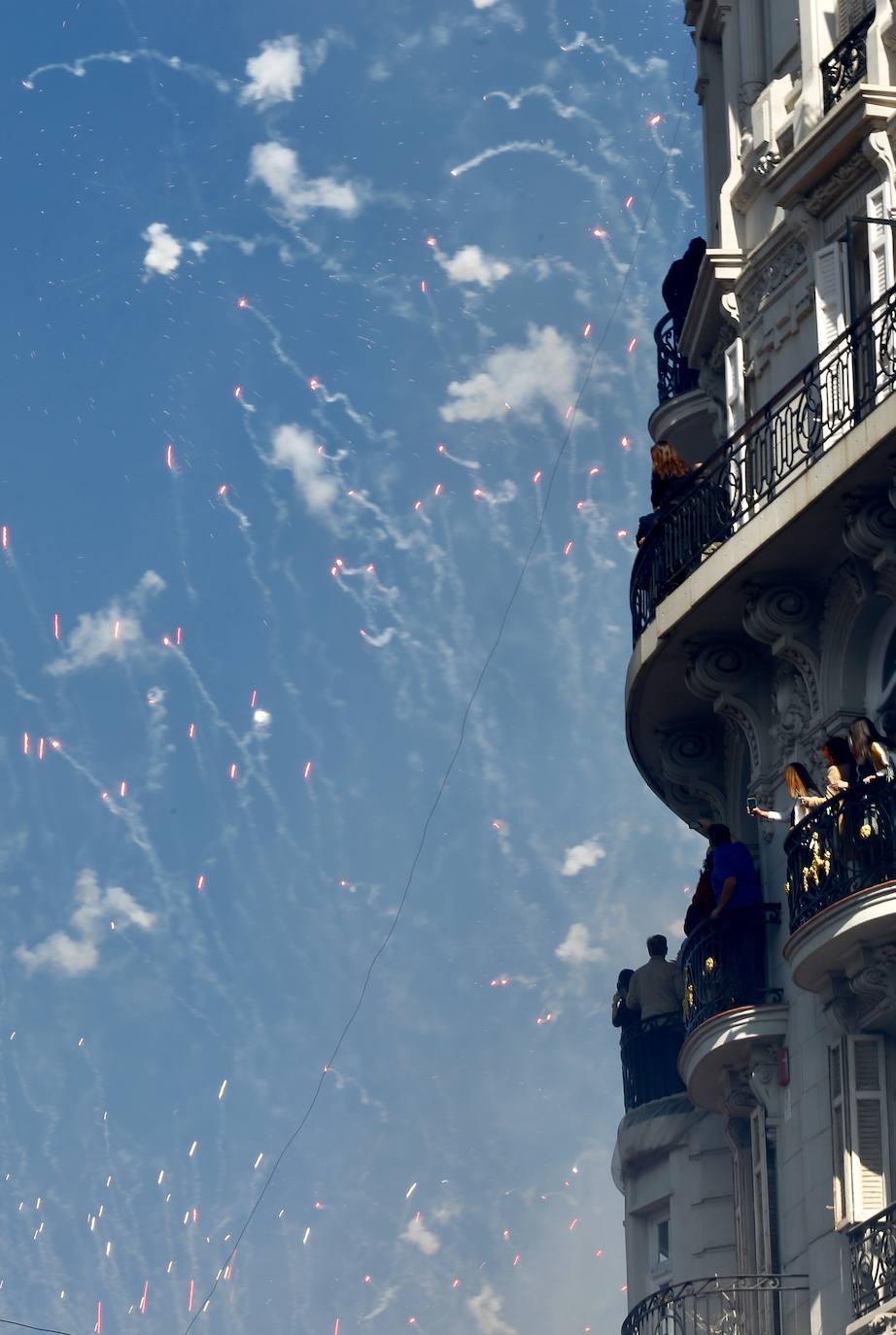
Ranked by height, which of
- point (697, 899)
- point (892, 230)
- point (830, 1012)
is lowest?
point (830, 1012)

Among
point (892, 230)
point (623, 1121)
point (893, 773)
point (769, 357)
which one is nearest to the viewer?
point (893, 773)

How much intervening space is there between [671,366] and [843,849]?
951 cm

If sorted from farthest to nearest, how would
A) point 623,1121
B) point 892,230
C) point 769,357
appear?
1. point 623,1121
2. point 769,357
3. point 892,230

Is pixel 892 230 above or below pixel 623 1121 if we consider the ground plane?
above

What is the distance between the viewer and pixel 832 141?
105 feet

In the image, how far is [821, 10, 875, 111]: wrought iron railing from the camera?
105ft

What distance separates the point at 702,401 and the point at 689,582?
473cm

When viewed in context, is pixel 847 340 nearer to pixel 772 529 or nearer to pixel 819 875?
pixel 772 529

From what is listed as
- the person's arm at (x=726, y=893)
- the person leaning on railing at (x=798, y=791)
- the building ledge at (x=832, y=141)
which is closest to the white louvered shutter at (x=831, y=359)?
the building ledge at (x=832, y=141)

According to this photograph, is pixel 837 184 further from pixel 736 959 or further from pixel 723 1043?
pixel 723 1043

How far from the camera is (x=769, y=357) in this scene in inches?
1297

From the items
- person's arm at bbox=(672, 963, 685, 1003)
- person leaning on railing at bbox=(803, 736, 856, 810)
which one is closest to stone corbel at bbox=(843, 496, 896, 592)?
person leaning on railing at bbox=(803, 736, 856, 810)

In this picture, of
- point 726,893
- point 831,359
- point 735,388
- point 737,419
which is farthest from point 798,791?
point 735,388

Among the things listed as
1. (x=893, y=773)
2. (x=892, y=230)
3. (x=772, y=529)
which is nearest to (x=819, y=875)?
(x=893, y=773)
